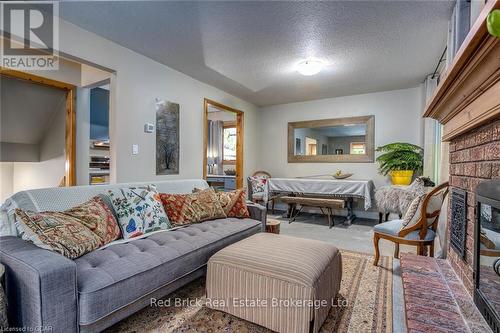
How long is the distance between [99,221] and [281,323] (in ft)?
4.69

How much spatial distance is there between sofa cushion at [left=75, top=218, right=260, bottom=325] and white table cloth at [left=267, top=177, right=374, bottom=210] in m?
2.73

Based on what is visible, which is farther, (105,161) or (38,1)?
(105,161)

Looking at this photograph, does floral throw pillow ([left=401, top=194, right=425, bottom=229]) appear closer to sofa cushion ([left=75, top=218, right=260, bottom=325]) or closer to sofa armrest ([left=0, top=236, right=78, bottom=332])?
sofa cushion ([left=75, top=218, right=260, bottom=325])

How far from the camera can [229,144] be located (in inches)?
272

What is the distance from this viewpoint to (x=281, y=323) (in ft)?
4.75

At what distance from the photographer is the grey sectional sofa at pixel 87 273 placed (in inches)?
47.0

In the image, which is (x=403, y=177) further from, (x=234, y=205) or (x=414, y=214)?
(x=234, y=205)

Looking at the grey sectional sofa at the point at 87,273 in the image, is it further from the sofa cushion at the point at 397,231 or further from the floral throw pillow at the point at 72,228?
the sofa cushion at the point at 397,231

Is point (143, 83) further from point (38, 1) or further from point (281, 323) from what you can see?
point (281, 323)

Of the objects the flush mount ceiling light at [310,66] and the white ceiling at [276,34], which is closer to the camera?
the white ceiling at [276,34]

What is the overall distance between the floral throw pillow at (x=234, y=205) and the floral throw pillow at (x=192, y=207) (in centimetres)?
8

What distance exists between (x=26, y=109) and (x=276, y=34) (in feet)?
12.6

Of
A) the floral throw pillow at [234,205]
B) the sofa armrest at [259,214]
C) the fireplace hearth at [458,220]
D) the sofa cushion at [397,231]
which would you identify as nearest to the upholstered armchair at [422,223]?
the sofa cushion at [397,231]

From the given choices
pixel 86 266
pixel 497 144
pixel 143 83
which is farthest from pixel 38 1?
pixel 497 144
